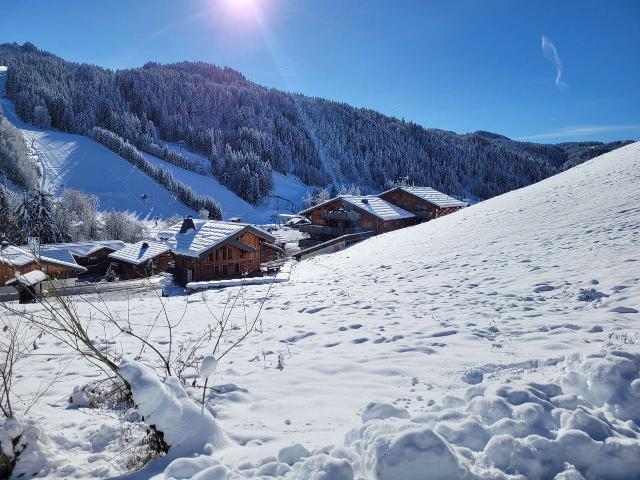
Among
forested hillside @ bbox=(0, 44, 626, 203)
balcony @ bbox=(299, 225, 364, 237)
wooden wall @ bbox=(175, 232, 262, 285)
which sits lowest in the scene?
wooden wall @ bbox=(175, 232, 262, 285)

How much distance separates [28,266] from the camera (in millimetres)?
32156

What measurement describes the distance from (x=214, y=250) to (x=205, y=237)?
1.36 meters

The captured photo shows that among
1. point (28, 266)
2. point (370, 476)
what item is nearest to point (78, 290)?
point (28, 266)

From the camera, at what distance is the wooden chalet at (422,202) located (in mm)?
40031

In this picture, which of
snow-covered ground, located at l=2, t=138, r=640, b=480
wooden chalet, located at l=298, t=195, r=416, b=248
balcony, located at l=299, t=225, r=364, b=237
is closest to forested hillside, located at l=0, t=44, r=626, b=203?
balcony, located at l=299, t=225, r=364, b=237

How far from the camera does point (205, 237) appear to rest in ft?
86.5

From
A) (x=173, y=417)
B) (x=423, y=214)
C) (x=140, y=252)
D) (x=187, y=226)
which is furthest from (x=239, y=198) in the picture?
(x=173, y=417)

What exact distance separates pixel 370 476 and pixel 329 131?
624 ft

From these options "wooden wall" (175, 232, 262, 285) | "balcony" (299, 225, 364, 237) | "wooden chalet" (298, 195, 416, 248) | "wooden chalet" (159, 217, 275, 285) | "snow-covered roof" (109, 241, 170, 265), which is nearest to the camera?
"wooden chalet" (159, 217, 275, 285)

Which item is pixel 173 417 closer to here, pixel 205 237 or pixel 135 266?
pixel 205 237

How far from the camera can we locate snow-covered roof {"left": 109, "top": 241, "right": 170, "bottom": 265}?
40188mm

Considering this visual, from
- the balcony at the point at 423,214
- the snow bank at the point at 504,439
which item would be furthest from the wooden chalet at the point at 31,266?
the balcony at the point at 423,214

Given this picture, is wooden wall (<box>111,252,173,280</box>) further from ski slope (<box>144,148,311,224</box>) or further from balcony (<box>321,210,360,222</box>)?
ski slope (<box>144,148,311,224</box>)

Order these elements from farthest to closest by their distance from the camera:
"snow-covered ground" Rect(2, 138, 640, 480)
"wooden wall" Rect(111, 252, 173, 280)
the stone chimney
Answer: "wooden wall" Rect(111, 252, 173, 280)
the stone chimney
"snow-covered ground" Rect(2, 138, 640, 480)
